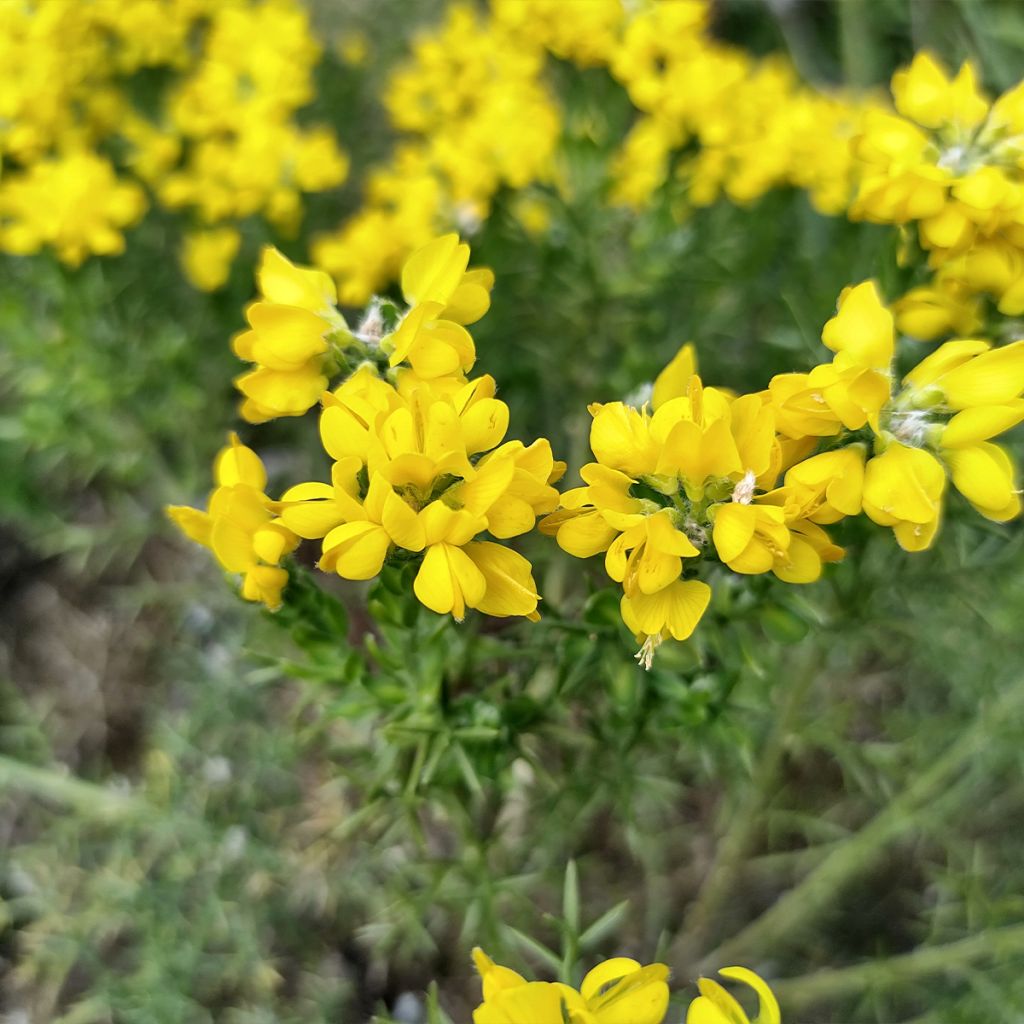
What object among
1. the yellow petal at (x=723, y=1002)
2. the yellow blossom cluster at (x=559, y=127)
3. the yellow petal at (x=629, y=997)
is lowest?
the yellow petal at (x=723, y=1002)

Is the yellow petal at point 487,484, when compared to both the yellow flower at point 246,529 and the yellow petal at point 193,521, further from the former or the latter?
the yellow petal at point 193,521

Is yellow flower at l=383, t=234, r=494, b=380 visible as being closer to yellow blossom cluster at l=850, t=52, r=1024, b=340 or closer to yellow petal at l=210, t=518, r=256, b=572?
yellow petal at l=210, t=518, r=256, b=572

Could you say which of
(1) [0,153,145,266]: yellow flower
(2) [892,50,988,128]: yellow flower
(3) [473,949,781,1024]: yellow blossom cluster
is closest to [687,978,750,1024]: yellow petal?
(3) [473,949,781,1024]: yellow blossom cluster

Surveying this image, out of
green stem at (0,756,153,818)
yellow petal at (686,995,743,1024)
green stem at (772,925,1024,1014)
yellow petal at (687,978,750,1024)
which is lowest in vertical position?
green stem at (772,925,1024,1014)

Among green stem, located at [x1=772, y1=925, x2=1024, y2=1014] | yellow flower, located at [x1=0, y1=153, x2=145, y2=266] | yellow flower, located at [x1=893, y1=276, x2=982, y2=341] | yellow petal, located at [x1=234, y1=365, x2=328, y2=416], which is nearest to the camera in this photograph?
yellow petal, located at [x1=234, y1=365, x2=328, y2=416]

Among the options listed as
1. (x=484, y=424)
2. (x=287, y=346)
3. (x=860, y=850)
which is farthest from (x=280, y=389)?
(x=860, y=850)

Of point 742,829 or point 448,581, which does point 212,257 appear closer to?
point 448,581

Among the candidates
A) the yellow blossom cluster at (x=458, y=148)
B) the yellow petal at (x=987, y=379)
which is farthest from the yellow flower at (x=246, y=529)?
the yellow blossom cluster at (x=458, y=148)
